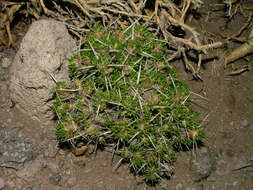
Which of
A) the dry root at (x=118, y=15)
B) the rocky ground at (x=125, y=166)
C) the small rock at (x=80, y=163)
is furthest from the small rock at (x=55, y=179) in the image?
the dry root at (x=118, y=15)

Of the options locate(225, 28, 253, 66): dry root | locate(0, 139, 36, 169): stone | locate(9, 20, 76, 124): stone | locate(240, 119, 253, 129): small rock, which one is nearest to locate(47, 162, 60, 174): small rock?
locate(0, 139, 36, 169): stone

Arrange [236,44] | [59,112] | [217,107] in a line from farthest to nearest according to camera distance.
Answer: [236,44]
[217,107]
[59,112]

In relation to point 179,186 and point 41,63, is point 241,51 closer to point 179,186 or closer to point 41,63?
point 179,186

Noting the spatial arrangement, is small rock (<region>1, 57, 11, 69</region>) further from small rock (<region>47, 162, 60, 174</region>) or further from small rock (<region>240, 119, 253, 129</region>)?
small rock (<region>240, 119, 253, 129</region>)

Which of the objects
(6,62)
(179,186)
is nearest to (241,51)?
(179,186)

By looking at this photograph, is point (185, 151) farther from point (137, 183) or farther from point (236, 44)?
point (236, 44)

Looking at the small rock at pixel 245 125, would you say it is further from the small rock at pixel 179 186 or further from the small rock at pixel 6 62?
the small rock at pixel 6 62

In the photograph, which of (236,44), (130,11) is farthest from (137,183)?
(236,44)
